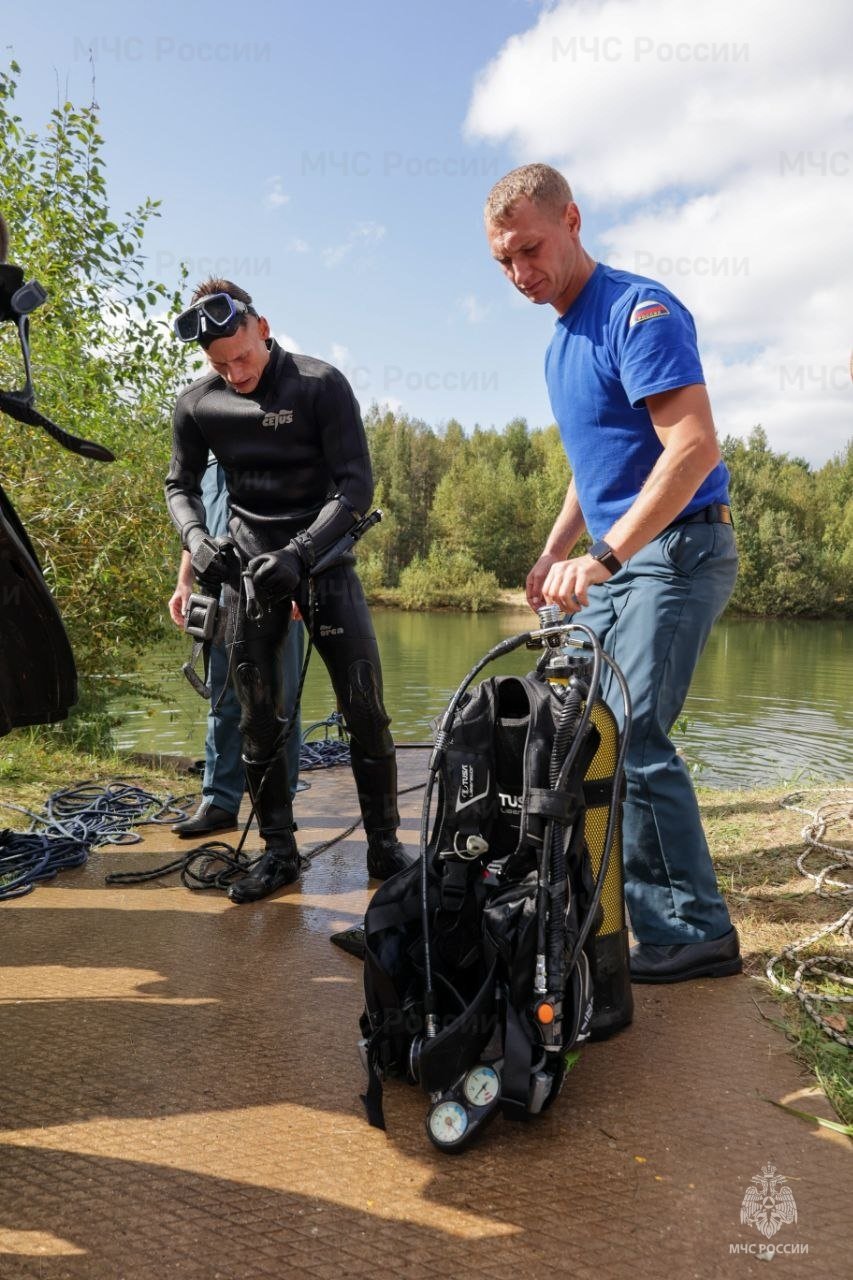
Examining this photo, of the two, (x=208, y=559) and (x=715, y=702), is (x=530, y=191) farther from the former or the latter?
(x=715, y=702)

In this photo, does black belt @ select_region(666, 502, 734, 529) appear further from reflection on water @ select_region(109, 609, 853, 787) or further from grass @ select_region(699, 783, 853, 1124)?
reflection on water @ select_region(109, 609, 853, 787)

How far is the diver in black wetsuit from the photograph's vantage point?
343 centimetres

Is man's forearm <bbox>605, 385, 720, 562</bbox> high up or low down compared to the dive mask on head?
down

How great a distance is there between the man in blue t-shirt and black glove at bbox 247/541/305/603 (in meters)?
0.97

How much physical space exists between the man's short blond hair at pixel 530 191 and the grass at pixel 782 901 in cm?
237

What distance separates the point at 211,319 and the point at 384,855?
2141 millimetres

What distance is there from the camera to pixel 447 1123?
183 centimetres

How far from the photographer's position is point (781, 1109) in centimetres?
199

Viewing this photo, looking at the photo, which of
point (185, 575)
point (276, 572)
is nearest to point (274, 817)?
point (276, 572)

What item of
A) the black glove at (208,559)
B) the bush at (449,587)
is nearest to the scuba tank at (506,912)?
the black glove at (208,559)

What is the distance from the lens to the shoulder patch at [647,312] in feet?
8.30

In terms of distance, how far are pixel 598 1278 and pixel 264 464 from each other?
111 inches

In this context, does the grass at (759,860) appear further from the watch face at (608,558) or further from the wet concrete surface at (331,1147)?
the watch face at (608,558)

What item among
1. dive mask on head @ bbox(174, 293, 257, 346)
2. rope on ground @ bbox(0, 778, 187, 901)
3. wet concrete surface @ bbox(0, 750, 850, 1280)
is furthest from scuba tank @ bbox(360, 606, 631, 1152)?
rope on ground @ bbox(0, 778, 187, 901)
